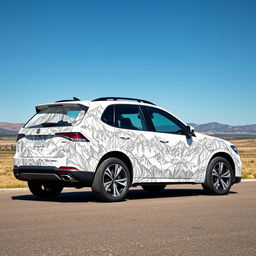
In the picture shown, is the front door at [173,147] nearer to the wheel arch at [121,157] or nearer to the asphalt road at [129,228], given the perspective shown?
the wheel arch at [121,157]

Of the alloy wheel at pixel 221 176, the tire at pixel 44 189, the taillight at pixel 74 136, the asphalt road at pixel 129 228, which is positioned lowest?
the asphalt road at pixel 129 228

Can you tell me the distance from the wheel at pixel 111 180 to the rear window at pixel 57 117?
96 centimetres

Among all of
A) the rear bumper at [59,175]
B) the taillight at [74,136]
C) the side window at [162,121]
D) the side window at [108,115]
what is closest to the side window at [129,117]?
the side window at [108,115]

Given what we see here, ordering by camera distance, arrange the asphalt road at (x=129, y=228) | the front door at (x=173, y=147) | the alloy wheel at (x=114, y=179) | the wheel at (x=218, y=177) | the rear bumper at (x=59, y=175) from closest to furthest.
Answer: the asphalt road at (x=129, y=228), the rear bumper at (x=59, y=175), the alloy wheel at (x=114, y=179), the front door at (x=173, y=147), the wheel at (x=218, y=177)

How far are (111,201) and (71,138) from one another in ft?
4.42

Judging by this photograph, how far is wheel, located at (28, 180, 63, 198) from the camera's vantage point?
11000mm

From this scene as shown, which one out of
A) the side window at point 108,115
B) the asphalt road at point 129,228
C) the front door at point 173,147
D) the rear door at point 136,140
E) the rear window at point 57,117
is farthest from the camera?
the front door at point 173,147

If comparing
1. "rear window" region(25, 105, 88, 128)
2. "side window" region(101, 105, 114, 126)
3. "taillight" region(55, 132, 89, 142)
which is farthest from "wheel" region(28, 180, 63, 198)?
"side window" region(101, 105, 114, 126)

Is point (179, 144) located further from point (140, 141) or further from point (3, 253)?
point (3, 253)

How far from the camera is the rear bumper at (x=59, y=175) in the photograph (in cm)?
947

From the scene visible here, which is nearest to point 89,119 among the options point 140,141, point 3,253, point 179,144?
point 140,141

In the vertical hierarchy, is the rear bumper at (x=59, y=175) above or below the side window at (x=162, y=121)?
below

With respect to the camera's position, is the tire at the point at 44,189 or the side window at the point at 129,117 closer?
the side window at the point at 129,117

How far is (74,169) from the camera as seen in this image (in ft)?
31.1
